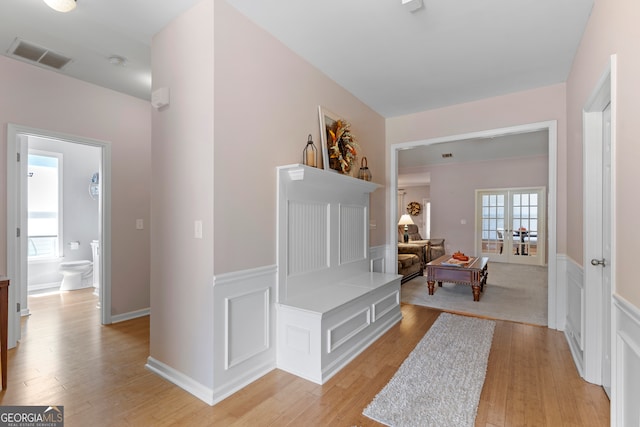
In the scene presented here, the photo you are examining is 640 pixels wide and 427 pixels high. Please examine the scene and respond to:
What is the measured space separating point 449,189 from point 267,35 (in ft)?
24.7

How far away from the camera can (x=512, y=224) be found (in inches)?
312

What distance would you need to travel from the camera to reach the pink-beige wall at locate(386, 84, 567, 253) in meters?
3.35

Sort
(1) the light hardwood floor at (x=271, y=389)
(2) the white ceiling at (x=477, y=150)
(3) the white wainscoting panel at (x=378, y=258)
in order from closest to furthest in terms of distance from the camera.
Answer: (1) the light hardwood floor at (x=271, y=389) < (3) the white wainscoting panel at (x=378, y=258) < (2) the white ceiling at (x=477, y=150)

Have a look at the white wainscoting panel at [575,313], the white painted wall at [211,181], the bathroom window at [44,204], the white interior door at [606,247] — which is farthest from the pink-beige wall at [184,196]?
the bathroom window at [44,204]

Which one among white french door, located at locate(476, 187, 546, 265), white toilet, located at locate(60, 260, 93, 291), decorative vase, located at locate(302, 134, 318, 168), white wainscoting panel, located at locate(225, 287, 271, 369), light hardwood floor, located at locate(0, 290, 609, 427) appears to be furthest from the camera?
white french door, located at locate(476, 187, 546, 265)

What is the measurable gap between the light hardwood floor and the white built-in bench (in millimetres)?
172

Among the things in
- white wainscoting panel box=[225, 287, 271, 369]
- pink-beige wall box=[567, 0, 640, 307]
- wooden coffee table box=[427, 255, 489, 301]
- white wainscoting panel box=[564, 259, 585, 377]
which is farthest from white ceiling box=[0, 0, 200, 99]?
wooden coffee table box=[427, 255, 489, 301]

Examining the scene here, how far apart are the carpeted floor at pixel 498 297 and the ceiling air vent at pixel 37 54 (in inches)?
192

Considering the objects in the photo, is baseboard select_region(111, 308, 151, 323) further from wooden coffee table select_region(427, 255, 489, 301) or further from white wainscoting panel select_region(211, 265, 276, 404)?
wooden coffee table select_region(427, 255, 489, 301)

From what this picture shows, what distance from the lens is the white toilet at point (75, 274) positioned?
4943mm

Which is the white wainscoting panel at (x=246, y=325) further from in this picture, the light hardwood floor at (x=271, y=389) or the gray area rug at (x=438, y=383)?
the gray area rug at (x=438, y=383)

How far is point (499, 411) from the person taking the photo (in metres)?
1.90

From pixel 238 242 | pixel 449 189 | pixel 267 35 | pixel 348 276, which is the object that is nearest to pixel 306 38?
pixel 267 35

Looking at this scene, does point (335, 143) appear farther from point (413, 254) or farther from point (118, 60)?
point (413, 254)
